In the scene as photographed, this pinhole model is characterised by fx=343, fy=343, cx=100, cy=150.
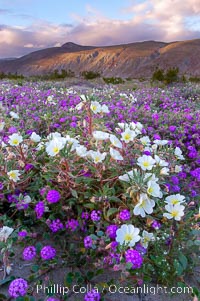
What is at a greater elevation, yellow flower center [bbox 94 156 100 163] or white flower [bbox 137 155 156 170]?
yellow flower center [bbox 94 156 100 163]

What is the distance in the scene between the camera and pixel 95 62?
115 metres

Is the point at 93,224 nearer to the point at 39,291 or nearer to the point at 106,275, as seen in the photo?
the point at 106,275

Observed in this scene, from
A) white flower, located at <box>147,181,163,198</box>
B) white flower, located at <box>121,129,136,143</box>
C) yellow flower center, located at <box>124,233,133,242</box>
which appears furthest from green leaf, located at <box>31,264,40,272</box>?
white flower, located at <box>121,129,136,143</box>

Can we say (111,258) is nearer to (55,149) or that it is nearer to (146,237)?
(146,237)

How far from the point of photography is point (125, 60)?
10588 centimetres

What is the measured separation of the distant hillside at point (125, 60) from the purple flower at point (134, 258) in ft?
275

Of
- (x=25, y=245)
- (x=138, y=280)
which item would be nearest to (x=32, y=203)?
→ (x=25, y=245)

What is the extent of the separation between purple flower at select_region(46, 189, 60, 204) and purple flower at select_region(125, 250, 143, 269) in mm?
620

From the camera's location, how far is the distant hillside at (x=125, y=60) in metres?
92.1

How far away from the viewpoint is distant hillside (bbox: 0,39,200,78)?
302ft

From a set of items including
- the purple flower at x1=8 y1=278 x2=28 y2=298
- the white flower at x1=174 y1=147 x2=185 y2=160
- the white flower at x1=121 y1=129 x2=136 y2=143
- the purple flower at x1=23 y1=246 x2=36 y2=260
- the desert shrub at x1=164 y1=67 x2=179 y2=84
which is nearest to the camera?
the purple flower at x1=8 y1=278 x2=28 y2=298

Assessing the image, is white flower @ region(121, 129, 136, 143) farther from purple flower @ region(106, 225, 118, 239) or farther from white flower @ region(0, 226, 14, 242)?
white flower @ region(0, 226, 14, 242)

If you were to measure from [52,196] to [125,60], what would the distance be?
108 meters

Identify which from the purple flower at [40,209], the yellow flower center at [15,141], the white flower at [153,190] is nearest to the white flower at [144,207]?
the white flower at [153,190]
